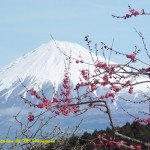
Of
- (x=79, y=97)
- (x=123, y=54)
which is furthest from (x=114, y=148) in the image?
(x=123, y=54)

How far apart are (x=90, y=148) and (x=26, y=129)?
23.0 feet

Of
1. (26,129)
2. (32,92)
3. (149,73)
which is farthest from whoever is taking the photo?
(32,92)

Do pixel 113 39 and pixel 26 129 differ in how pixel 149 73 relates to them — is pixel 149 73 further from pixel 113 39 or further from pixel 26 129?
pixel 26 129

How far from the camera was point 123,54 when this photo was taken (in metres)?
7.96

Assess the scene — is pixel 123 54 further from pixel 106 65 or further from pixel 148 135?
pixel 148 135

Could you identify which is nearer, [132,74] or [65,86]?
[132,74]

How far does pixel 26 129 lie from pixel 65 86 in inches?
76.4

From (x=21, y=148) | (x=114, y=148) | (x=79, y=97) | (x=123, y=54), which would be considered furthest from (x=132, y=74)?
(x=114, y=148)

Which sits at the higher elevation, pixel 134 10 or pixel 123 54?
Result: pixel 134 10

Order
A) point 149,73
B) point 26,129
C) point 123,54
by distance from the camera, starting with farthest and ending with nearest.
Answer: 1. point 26,129
2. point 123,54
3. point 149,73

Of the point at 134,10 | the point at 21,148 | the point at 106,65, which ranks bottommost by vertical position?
the point at 21,148

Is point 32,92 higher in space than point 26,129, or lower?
higher

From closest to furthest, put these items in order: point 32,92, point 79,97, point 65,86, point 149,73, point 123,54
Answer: point 149,73, point 123,54, point 79,97, point 32,92, point 65,86

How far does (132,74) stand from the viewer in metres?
7.20
